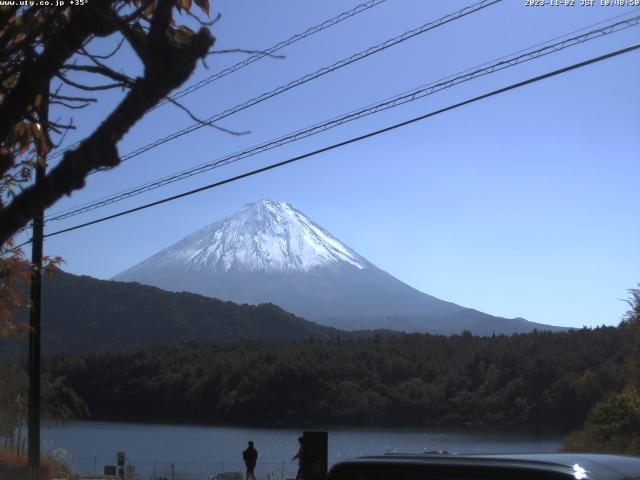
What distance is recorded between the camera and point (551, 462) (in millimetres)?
4066

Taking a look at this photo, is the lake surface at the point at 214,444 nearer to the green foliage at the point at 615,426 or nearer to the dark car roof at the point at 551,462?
the green foliage at the point at 615,426

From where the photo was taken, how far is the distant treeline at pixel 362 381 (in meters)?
40.1

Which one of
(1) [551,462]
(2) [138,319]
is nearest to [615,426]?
(1) [551,462]

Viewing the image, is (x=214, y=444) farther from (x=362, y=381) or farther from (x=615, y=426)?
(x=615, y=426)

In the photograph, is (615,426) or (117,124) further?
(615,426)

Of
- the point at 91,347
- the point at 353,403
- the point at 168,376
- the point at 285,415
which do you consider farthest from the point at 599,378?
the point at 91,347

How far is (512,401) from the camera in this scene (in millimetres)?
42000

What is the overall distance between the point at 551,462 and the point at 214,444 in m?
39.3

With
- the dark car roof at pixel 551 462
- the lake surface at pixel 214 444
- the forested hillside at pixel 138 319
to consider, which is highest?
the forested hillside at pixel 138 319

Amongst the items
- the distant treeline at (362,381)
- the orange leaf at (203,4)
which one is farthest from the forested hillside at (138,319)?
the orange leaf at (203,4)

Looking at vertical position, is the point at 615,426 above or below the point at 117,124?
below

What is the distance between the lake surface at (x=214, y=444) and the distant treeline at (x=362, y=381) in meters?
2.72

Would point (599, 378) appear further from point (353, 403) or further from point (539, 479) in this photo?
point (539, 479)

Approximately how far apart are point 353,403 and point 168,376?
43.1 feet
